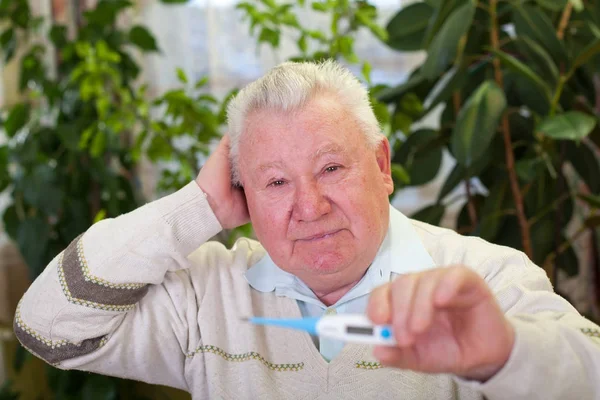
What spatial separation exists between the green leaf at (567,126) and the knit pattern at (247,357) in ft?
3.02

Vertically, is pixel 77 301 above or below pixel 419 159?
above

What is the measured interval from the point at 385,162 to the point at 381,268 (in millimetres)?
223

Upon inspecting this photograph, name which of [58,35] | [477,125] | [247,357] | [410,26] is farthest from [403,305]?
[58,35]

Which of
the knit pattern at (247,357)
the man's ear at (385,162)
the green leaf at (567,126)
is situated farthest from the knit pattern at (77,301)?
the green leaf at (567,126)

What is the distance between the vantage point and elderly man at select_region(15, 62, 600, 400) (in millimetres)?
1252

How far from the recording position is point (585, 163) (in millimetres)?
2209

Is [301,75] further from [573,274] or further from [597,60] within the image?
[573,274]

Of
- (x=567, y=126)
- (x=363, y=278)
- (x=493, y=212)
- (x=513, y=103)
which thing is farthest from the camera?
(x=513, y=103)

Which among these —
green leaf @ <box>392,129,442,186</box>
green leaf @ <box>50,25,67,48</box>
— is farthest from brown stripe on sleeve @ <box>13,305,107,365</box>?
green leaf @ <box>50,25,67,48</box>

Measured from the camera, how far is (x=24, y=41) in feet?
8.77

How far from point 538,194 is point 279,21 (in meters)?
0.96

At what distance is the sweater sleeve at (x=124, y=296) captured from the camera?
1.29 meters

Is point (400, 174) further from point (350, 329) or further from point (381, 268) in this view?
point (350, 329)

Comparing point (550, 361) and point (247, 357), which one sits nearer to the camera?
point (550, 361)
